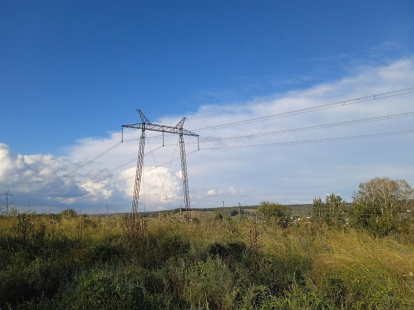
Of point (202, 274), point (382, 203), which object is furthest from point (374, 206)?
point (202, 274)

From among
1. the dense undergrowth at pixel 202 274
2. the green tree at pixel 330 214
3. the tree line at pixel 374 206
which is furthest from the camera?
the tree line at pixel 374 206

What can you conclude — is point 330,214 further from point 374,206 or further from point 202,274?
point 202,274

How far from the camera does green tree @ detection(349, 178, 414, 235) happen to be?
25934 millimetres

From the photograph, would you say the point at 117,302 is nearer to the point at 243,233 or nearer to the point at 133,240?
the point at 133,240

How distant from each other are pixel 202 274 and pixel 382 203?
3118cm

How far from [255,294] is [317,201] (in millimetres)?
32371

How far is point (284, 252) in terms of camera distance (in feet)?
32.9

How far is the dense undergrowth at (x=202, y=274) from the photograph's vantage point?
5.62m

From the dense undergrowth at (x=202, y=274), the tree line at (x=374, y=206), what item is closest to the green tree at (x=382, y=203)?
the tree line at (x=374, y=206)

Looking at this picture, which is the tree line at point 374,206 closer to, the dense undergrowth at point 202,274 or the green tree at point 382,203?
the green tree at point 382,203

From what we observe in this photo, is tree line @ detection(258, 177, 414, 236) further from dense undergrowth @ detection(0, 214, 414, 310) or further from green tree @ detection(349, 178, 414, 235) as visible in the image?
dense undergrowth @ detection(0, 214, 414, 310)

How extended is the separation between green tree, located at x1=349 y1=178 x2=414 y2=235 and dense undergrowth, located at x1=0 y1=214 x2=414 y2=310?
14.8 metres

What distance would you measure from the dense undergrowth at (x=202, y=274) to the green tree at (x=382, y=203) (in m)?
14.8

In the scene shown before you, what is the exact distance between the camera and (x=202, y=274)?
703 cm
